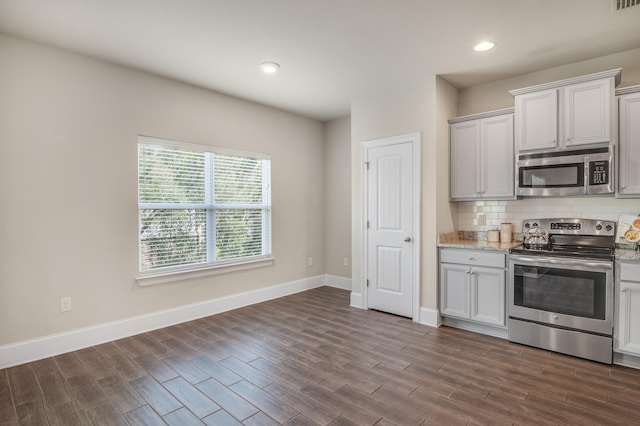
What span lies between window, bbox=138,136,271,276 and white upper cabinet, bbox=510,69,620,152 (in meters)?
3.28

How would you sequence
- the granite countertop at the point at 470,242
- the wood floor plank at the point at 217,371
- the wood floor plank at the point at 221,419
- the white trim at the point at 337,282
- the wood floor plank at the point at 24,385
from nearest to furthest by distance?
the wood floor plank at the point at 221,419 < the wood floor plank at the point at 24,385 < the wood floor plank at the point at 217,371 < the granite countertop at the point at 470,242 < the white trim at the point at 337,282

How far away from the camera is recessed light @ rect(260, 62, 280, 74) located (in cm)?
348

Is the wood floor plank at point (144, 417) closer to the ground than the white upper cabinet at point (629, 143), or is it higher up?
closer to the ground

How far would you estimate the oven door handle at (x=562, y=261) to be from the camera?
2.86 metres

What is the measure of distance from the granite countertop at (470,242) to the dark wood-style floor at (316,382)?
938 millimetres

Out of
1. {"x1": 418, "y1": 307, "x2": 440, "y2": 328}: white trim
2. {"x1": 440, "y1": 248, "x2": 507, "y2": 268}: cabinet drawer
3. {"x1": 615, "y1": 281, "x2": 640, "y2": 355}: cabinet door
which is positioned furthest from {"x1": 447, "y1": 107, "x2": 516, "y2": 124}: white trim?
{"x1": 418, "y1": 307, "x2": 440, "y2": 328}: white trim

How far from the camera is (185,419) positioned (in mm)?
2133

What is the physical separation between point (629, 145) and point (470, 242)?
65.9 inches

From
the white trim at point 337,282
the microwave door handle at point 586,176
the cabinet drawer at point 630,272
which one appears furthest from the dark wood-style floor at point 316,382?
the white trim at point 337,282

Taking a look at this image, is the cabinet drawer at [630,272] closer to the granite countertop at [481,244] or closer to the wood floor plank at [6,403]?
the granite countertop at [481,244]

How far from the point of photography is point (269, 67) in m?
3.54

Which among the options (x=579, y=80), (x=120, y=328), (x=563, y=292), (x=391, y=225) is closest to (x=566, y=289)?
(x=563, y=292)

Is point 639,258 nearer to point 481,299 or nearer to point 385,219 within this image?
point 481,299

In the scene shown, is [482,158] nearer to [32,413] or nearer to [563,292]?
[563,292]
